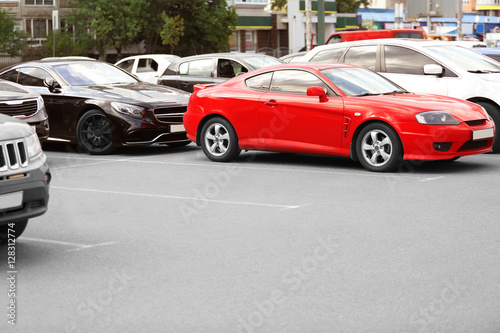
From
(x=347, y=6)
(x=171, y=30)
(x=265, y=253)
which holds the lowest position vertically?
(x=265, y=253)

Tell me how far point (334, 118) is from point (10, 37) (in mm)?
39291

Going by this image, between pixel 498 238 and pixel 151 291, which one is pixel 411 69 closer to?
pixel 498 238

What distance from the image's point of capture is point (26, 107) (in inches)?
515

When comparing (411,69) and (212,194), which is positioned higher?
(411,69)

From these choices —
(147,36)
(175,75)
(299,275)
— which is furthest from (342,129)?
(147,36)

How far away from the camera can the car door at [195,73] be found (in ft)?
59.2

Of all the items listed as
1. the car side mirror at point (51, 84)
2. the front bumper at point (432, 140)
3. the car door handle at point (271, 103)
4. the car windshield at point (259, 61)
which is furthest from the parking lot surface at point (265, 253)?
the car windshield at point (259, 61)

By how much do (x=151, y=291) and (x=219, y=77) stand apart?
12107mm

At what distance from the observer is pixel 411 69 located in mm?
14516

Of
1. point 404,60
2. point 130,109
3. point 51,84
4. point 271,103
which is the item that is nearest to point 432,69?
point 404,60

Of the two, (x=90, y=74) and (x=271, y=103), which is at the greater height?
(x=90, y=74)

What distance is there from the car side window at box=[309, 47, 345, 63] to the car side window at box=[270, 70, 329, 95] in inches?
103

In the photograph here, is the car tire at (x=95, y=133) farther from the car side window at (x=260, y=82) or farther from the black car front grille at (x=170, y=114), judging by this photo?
the car side window at (x=260, y=82)

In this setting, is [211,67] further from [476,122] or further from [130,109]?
[476,122]
